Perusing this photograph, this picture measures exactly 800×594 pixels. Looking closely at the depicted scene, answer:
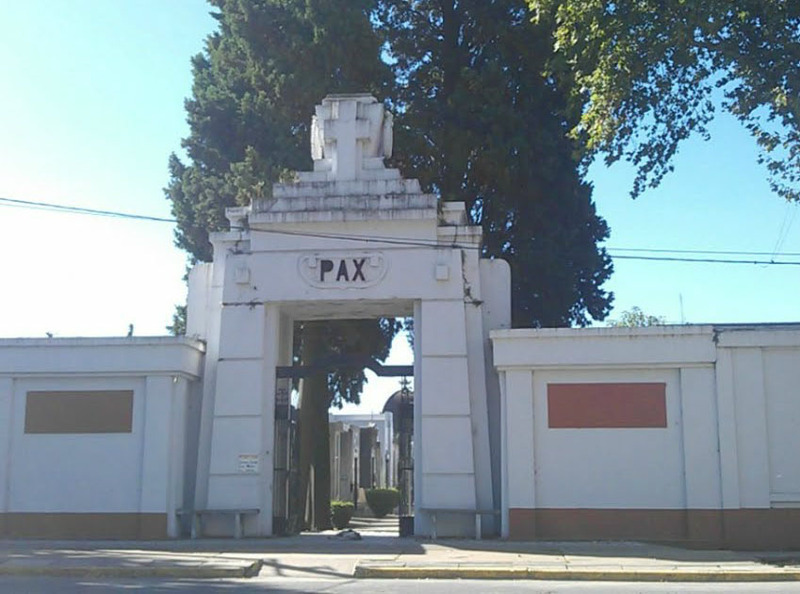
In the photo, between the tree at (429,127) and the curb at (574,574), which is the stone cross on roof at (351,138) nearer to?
the tree at (429,127)

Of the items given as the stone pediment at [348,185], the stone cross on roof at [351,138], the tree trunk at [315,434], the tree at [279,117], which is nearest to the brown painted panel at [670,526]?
the stone pediment at [348,185]

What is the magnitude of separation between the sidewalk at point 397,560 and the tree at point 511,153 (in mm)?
10333

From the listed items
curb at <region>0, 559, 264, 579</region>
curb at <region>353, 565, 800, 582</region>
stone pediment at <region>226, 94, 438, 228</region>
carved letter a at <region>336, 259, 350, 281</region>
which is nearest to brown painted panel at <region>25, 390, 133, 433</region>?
stone pediment at <region>226, 94, 438, 228</region>

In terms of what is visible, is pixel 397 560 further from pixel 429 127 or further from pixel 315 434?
pixel 429 127

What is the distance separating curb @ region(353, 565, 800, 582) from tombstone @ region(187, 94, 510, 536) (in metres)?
4.28

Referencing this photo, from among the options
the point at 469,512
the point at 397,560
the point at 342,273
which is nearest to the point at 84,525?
the point at 342,273

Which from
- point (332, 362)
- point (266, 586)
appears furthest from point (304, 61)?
point (266, 586)

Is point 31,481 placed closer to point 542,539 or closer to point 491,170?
point 542,539

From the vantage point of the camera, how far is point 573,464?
61.0 ft

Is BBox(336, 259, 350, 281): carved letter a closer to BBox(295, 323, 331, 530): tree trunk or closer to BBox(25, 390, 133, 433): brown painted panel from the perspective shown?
BBox(25, 390, 133, 433): brown painted panel

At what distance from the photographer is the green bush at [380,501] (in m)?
42.0

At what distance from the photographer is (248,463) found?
19.5 m

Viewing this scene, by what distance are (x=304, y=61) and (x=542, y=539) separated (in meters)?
14.1

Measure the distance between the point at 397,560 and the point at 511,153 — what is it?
13.6 m
